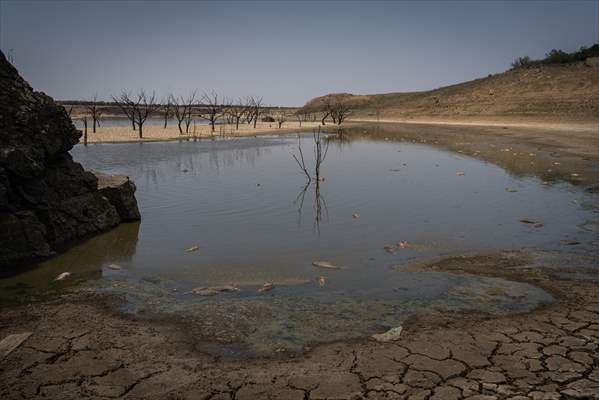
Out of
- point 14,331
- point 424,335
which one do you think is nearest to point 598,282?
point 424,335

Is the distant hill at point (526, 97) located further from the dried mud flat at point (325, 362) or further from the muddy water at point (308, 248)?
the dried mud flat at point (325, 362)

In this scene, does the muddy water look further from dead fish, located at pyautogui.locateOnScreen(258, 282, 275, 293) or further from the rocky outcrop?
the rocky outcrop

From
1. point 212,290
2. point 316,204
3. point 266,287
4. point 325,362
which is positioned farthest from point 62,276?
point 316,204

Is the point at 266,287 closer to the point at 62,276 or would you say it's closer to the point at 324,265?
the point at 324,265

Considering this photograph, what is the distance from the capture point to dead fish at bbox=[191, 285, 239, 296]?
5707 mm

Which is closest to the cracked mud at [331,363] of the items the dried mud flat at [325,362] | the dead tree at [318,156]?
the dried mud flat at [325,362]

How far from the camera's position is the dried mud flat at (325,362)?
3400mm

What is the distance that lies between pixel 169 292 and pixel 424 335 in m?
3.14

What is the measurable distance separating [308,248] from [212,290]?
230 cm

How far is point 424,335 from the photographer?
433cm

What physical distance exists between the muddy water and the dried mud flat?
342 millimetres

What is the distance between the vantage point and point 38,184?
297 inches

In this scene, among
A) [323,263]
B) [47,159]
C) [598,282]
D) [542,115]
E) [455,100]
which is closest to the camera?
[598,282]

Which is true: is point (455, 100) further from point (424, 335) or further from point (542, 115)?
point (424, 335)
